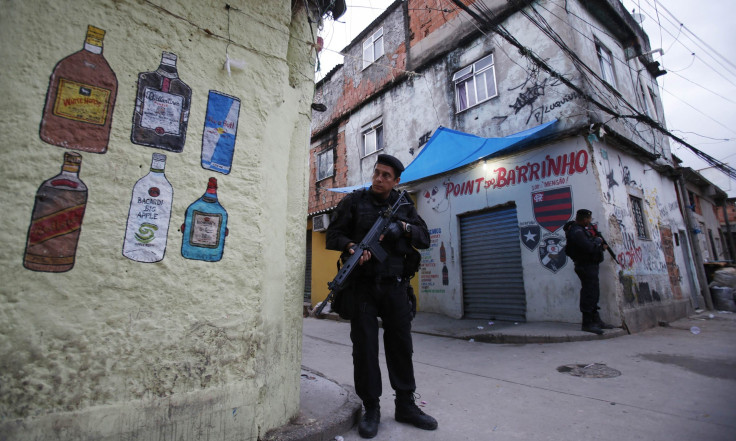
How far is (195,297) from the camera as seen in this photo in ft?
5.86

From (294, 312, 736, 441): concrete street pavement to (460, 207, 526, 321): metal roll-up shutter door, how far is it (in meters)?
1.47

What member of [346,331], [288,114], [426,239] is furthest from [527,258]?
[288,114]

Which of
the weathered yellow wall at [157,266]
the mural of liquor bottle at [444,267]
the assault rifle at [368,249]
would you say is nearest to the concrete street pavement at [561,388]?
the weathered yellow wall at [157,266]

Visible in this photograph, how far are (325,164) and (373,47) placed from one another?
4363mm

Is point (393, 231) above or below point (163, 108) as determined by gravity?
below

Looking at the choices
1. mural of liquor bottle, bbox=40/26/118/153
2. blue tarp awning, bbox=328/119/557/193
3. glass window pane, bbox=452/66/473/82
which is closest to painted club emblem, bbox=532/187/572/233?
blue tarp awning, bbox=328/119/557/193

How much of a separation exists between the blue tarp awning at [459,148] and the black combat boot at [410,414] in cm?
468

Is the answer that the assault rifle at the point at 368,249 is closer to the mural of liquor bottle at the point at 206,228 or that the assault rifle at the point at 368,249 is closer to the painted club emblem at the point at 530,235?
the mural of liquor bottle at the point at 206,228

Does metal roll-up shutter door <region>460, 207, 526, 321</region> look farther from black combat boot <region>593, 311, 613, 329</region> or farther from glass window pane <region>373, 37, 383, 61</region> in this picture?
glass window pane <region>373, 37, 383, 61</region>

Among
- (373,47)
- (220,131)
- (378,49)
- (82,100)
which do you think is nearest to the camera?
(82,100)

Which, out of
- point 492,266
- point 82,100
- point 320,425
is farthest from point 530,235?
point 82,100

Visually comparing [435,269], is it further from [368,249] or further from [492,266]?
[368,249]

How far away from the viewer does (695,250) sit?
9641mm

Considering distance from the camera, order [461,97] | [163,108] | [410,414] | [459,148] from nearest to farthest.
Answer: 1. [163,108]
2. [410,414]
3. [459,148]
4. [461,97]
